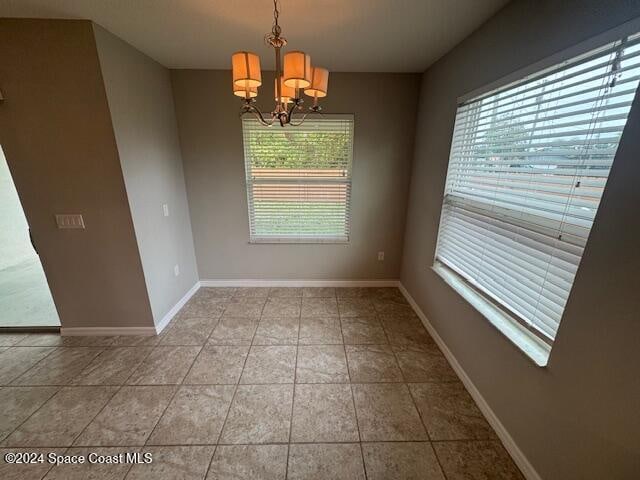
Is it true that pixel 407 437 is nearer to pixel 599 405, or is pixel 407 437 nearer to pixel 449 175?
pixel 599 405

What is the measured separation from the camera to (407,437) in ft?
4.71

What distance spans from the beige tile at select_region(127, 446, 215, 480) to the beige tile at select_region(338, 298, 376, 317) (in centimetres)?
160

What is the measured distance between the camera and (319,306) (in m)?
2.78

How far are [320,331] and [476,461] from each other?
1374 mm

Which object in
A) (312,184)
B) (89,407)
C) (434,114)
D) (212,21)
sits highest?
(212,21)

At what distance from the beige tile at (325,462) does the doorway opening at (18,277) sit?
2.59 m

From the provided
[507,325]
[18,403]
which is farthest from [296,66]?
[18,403]

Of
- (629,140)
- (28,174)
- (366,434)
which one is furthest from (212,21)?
(366,434)

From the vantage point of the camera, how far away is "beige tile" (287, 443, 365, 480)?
126cm

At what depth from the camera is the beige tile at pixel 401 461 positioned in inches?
49.7

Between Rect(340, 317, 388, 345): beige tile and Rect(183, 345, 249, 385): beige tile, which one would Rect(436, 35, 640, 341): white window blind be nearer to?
Rect(340, 317, 388, 345): beige tile

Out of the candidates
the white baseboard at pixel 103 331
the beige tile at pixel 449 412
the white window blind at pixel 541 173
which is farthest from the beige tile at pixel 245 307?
the white window blind at pixel 541 173

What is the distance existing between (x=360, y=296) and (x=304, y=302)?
0.70m

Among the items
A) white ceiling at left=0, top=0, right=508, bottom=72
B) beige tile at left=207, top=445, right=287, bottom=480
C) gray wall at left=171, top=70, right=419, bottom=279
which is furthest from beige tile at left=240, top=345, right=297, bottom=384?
white ceiling at left=0, top=0, right=508, bottom=72
